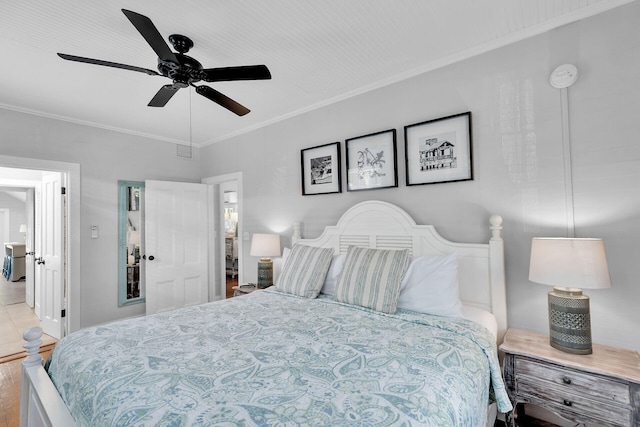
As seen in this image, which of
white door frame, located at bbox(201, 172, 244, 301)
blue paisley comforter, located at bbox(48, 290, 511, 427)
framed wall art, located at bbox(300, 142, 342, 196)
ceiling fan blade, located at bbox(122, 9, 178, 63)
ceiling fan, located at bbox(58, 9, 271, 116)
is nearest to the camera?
blue paisley comforter, located at bbox(48, 290, 511, 427)

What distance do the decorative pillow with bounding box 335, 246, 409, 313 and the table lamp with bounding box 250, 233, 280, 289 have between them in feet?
4.38

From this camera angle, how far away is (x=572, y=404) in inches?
63.0

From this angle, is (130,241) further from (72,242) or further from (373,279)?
(373,279)

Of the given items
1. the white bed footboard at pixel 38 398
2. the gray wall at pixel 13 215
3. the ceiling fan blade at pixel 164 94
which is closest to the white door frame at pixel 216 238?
the ceiling fan blade at pixel 164 94

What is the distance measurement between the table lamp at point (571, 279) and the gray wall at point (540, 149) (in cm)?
31

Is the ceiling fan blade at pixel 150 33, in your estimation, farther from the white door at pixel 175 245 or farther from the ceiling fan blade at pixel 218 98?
the white door at pixel 175 245

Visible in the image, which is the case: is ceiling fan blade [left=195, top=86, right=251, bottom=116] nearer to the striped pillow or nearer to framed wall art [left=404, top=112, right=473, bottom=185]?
the striped pillow

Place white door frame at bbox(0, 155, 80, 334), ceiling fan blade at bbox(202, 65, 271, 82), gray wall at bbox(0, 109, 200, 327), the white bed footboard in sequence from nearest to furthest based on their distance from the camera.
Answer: the white bed footboard → ceiling fan blade at bbox(202, 65, 271, 82) → gray wall at bbox(0, 109, 200, 327) → white door frame at bbox(0, 155, 80, 334)

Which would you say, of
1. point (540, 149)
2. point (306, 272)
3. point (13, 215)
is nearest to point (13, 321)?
point (306, 272)

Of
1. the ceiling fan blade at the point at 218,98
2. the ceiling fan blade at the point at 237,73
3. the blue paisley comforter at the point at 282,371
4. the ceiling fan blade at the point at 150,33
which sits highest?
the ceiling fan blade at the point at 150,33

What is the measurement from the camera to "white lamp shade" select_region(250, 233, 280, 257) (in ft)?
11.5

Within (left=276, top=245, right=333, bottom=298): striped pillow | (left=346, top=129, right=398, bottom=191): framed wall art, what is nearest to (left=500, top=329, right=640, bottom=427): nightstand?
(left=276, top=245, right=333, bottom=298): striped pillow

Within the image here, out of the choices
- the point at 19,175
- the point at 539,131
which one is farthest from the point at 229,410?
the point at 19,175

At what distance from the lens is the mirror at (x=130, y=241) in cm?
404
